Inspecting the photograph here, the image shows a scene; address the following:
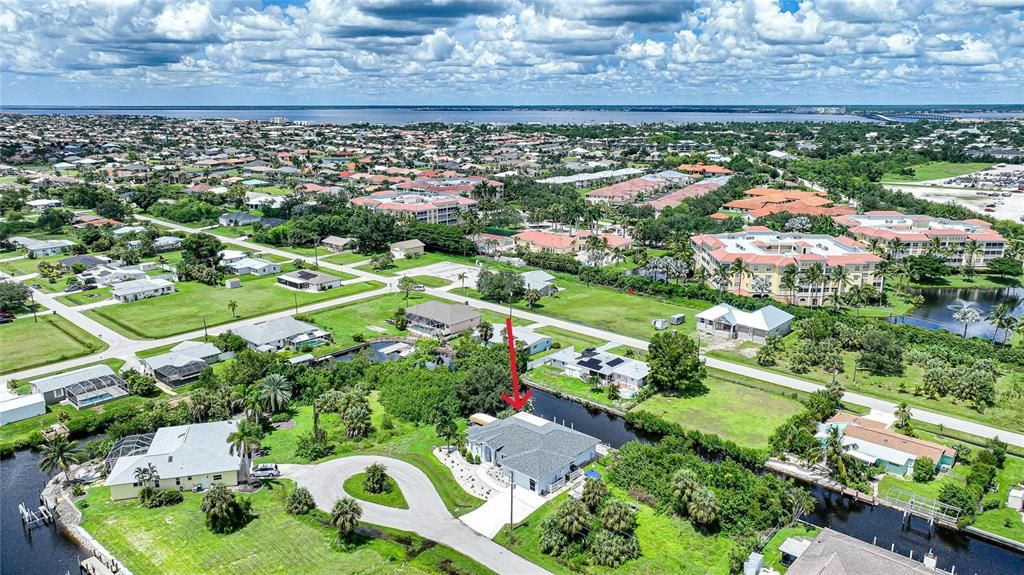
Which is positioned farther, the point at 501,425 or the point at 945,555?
the point at 501,425

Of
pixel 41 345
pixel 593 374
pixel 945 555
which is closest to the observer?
pixel 945 555

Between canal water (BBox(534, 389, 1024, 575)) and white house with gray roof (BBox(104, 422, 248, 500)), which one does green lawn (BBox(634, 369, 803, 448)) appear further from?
white house with gray roof (BBox(104, 422, 248, 500))

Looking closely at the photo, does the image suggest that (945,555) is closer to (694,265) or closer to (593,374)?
(593,374)

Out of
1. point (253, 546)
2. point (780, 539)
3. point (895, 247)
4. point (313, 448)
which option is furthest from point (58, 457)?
point (895, 247)

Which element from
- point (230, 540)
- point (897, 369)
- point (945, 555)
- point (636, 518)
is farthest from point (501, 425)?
point (897, 369)

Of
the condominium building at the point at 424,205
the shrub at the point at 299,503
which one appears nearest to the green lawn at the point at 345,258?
the condominium building at the point at 424,205

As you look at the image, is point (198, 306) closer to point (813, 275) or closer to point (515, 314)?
point (515, 314)
